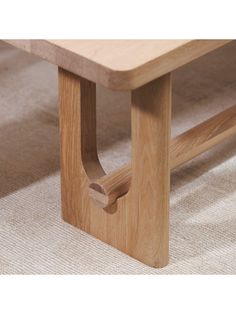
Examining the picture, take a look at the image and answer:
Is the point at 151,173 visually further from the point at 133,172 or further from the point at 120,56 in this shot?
the point at 120,56

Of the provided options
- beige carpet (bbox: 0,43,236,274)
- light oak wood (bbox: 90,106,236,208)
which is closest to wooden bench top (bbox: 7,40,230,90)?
light oak wood (bbox: 90,106,236,208)

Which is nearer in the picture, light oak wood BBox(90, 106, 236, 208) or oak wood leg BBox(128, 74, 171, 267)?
oak wood leg BBox(128, 74, 171, 267)

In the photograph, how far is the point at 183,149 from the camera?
204 cm

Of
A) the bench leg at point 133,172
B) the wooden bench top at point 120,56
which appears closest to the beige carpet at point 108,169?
the bench leg at point 133,172

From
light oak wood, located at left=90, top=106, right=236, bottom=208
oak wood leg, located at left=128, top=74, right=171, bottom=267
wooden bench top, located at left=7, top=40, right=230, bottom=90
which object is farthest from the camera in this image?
light oak wood, located at left=90, top=106, right=236, bottom=208

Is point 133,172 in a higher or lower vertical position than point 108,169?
higher

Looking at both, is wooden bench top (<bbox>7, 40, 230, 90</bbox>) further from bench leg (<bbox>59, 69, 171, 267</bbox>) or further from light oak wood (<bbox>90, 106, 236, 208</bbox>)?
light oak wood (<bbox>90, 106, 236, 208</bbox>)

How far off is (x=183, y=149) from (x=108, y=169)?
29 cm

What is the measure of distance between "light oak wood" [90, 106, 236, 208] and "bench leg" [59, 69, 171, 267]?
27 millimetres

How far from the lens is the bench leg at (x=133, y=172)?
177 centimetres

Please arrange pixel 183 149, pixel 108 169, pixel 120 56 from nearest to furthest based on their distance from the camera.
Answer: pixel 120 56 < pixel 183 149 < pixel 108 169

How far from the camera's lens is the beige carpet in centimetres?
195

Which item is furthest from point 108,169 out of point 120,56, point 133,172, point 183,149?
point 120,56
